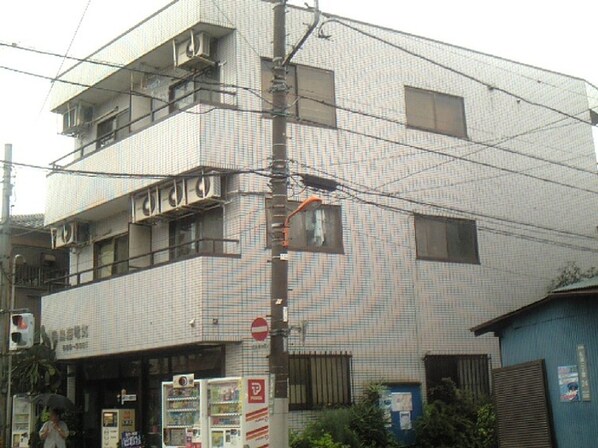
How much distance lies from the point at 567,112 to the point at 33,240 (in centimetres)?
1930

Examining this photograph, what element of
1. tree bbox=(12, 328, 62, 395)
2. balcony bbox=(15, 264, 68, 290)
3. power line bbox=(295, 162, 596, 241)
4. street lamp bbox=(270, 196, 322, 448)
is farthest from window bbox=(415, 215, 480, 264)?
balcony bbox=(15, 264, 68, 290)

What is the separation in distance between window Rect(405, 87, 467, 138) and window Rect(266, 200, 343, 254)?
154 inches

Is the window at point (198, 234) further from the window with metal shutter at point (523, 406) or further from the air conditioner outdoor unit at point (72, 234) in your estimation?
the window with metal shutter at point (523, 406)

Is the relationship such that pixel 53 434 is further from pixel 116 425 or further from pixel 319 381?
pixel 319 381

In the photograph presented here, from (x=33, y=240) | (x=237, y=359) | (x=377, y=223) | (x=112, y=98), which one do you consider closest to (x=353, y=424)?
(x=237, y=359)

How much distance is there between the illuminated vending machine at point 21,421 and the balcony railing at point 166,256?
10.9ft

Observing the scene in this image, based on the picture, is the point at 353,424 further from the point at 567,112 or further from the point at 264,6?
the point at 567,112

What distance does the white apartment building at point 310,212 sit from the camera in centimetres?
1872

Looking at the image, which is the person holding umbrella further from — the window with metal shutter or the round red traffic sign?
the window with metal shutter

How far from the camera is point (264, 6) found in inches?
792

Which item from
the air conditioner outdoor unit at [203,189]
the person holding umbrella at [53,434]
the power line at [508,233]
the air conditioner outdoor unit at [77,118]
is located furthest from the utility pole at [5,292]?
the power line at [508,233]

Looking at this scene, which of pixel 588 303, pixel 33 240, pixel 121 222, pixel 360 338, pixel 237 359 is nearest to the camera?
pixel 588 303

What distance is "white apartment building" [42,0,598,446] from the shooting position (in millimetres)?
18719

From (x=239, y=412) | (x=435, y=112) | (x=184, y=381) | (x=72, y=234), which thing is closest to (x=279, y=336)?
(x=239, y=412)
